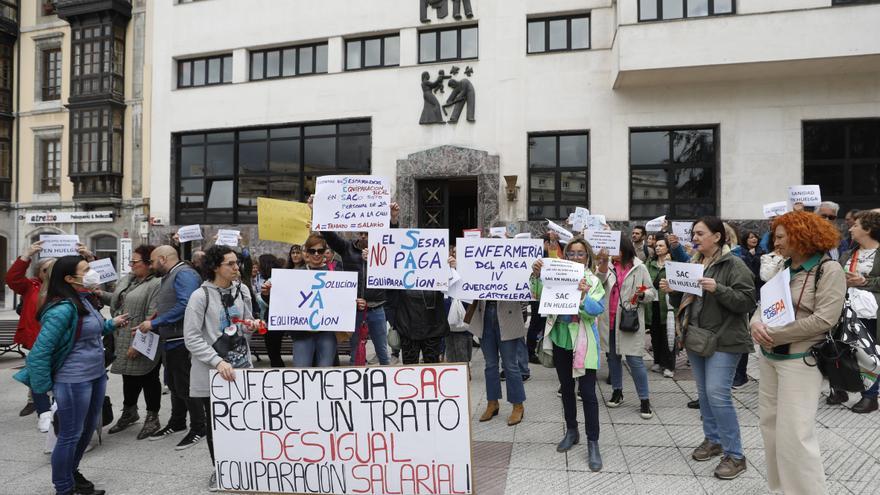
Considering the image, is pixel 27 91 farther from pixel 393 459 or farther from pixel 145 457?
pixel 393 459

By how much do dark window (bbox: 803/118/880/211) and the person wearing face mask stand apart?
635 inches

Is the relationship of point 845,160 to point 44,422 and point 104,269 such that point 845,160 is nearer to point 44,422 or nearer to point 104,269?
point 104,269

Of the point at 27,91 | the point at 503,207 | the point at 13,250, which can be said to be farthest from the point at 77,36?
the point at 503,207

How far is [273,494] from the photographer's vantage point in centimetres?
407

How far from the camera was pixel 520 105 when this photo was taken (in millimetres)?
15844

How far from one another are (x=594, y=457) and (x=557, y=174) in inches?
477

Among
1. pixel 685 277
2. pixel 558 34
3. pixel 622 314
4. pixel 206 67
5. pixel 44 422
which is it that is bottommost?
pixel 44 422

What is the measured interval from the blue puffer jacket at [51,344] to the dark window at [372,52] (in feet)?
47.0

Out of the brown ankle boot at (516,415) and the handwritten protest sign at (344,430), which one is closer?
the handwritten protest sign at (344,430)

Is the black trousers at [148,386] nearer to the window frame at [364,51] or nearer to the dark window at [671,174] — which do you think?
the dark window at [671,174]

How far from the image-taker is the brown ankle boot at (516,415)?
230 inches

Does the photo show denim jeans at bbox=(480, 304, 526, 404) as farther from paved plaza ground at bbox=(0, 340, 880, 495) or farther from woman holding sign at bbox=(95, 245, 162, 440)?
woman holding sign at bbox=(95, 245, 162, 440)

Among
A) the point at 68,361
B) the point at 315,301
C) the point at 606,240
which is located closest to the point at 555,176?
the point at 606,240

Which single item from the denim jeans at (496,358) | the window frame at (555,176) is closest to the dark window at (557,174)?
the window frame at (555,176)
